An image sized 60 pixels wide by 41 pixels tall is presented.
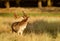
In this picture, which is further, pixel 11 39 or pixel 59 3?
pixel 59 3

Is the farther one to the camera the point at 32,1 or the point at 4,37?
the point at 32,1

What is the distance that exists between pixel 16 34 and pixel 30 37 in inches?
20.0

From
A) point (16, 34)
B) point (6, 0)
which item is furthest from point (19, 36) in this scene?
point (6, 0)

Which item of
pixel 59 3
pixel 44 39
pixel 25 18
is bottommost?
pixel 59 3

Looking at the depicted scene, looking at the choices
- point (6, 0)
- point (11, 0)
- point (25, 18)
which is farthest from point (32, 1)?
point (25, 18)

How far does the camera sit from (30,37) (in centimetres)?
838

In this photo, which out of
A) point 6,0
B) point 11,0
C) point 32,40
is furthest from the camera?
point 11,0

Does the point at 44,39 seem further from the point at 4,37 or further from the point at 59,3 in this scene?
the point at 59,3

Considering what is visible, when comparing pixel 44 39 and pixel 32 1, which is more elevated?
pixel 44 39

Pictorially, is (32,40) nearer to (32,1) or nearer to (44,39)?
(44,39)

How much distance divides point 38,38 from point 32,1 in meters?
34.2

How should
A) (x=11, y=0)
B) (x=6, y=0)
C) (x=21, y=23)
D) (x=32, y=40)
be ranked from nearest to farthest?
1. (x=32, y=40)
2. (x=21, y=23)
3. (x=6, y=0)
4. (x=11, y=0)

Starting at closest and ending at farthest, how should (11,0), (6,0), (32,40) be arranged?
(32,40)
(6,0)
(11,0)

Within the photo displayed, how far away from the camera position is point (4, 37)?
8227 millimetres
